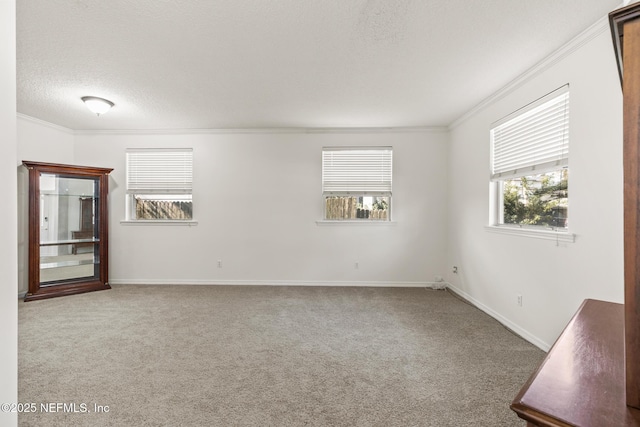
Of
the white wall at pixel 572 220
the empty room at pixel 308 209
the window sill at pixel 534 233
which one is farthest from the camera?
the window sill at pixel 534 233

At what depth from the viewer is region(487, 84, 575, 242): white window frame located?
252cm

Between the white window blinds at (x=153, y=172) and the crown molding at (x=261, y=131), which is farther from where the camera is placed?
the white window blinds at (x=153, y=172)

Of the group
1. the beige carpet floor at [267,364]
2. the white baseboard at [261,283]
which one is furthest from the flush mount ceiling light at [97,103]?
the white baseboard at [261,283]

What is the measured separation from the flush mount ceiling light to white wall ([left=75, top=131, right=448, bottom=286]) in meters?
1.35

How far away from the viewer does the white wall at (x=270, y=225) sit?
4.80 meters

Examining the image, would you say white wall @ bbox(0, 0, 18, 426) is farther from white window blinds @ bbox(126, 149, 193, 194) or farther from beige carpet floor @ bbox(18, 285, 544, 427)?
white window blinds @ bbox(126, 149, 193, 194)

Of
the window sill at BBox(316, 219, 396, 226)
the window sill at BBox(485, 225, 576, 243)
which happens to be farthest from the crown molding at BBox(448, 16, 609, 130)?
the window sill at BBox(316, 219, 396, 226)

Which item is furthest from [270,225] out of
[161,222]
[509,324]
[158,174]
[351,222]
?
[509,324]

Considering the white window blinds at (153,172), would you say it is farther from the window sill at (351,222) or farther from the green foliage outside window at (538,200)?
the green foliage outside window at (538,200)

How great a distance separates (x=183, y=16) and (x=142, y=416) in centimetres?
254

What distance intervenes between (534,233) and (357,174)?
104 inches

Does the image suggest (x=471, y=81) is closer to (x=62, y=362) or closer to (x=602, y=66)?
(x=602, y=66)

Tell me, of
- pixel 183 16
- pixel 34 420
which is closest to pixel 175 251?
pixel 34 420

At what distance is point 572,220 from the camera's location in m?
2.38
